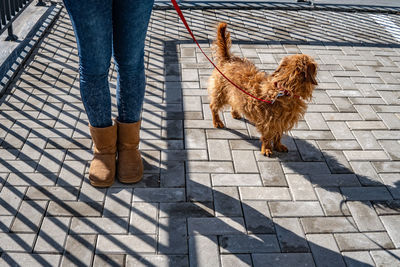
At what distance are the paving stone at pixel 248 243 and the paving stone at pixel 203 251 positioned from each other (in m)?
0.07

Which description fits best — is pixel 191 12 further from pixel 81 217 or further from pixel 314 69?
pixel 81 217

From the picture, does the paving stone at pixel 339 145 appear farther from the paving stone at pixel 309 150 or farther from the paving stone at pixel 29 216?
the paving stone at pixel 29 216

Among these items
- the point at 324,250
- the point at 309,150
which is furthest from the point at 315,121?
the point at 324,250

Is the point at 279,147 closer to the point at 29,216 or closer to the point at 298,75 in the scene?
the point at 298,75

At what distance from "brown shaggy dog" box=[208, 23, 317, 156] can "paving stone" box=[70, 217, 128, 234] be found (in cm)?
161

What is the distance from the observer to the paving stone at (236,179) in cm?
352

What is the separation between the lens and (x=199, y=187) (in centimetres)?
344

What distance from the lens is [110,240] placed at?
289 centimetres

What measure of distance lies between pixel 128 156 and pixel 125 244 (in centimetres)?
84

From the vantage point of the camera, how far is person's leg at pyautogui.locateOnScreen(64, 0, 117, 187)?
8.45 feet

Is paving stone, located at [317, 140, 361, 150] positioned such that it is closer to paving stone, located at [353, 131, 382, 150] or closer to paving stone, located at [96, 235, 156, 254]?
paving stone, located at [353, 131, 382, 150]

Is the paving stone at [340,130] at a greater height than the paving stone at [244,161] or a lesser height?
greater

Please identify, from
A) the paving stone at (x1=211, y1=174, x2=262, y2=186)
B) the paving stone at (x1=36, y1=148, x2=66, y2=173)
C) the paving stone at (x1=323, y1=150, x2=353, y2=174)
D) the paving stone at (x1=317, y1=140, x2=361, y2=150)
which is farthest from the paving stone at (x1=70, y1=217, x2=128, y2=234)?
the paving stone at (x1=317, y1=140, x2=361, y2=150)

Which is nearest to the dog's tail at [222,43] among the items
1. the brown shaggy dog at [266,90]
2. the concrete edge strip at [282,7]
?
the brown shaggy dog at [266,90]
